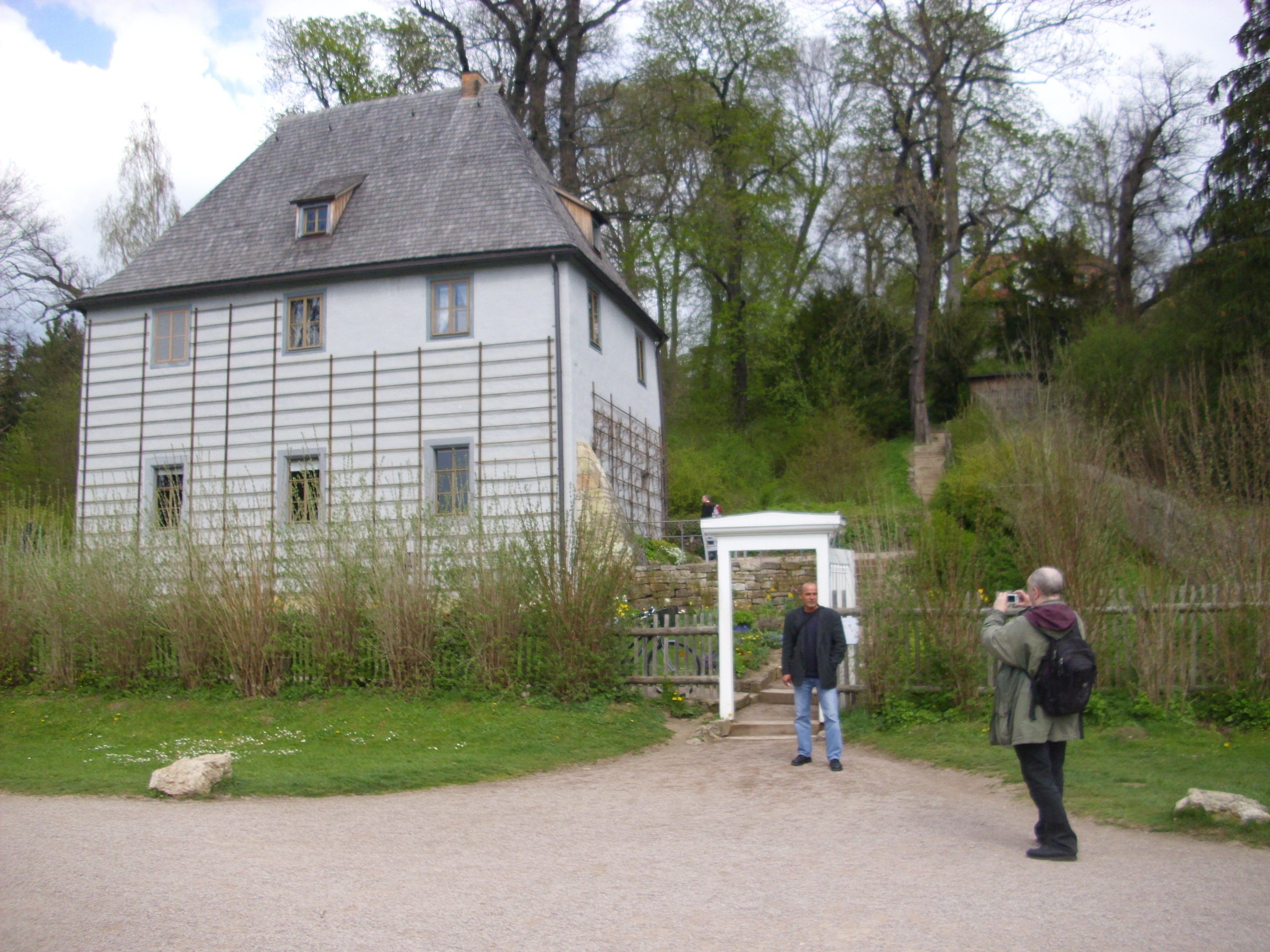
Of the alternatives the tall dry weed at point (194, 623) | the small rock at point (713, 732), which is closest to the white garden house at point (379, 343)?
the tall dry weed at point (194, 623)

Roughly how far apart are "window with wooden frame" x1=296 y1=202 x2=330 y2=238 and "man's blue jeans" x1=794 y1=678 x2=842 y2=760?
16.8m

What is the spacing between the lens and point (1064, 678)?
627cm

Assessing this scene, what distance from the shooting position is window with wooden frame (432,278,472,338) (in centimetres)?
2127

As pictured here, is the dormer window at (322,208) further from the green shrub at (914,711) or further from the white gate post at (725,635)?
the green shrub at (914,711)

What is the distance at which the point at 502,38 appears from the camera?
102 ft

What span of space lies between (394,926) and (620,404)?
62.4 feet

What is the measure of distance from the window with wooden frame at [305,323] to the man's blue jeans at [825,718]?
15115 mm

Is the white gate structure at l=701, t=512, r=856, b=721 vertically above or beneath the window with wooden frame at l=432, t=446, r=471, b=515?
beneath

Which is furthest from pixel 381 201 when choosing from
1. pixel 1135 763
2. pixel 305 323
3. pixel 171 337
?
pixel 1135 763

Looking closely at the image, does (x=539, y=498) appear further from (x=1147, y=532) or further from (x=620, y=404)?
(x=1147, y=532)

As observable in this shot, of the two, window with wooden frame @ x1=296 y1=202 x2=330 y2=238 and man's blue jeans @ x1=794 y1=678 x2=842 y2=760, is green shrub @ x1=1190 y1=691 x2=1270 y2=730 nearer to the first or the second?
man's blue jeans @ x1=794 y1=678 x2=842 y2=760

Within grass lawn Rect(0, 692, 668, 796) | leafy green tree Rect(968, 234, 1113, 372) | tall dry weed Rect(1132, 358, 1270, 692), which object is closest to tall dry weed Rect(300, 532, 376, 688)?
grass lawn Rect(0, 692, 668, 796)

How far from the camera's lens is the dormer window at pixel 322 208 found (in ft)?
75.4

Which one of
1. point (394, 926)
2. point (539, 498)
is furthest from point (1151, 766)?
point (539, 498)
